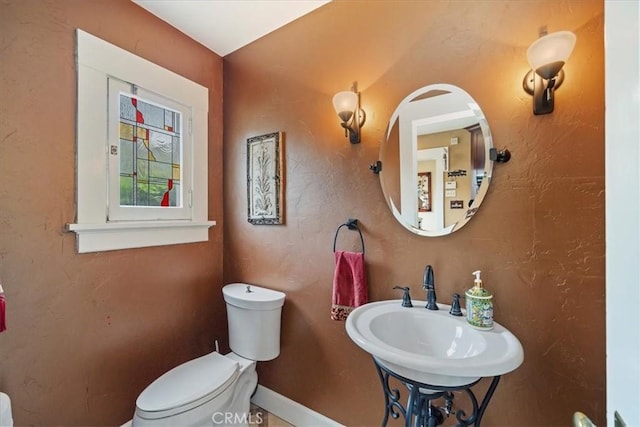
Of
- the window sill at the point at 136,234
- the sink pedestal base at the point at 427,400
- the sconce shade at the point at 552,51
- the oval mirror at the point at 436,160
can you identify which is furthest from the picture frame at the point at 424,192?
the window sill at the point at 136,234

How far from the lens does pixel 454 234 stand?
3.84ft

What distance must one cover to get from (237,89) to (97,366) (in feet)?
5.85

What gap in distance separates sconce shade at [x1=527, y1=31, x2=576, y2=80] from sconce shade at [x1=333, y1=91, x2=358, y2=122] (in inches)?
27.6

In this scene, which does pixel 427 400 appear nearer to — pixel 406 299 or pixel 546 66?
pixel 406 299

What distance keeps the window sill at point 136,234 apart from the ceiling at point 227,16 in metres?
Answer: 1.20

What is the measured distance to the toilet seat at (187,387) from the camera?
118 cm

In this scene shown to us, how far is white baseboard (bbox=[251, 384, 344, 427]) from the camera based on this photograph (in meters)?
1.54

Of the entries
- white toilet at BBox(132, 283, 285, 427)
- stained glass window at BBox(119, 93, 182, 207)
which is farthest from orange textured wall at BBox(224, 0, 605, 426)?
stained glass window at BBox(119, 93, 182, 207)

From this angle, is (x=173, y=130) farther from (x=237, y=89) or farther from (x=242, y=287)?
(x=242, y=287)

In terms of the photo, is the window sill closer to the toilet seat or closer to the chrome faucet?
the toilet seat

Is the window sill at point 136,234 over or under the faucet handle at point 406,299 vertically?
over

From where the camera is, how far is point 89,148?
1.33 m

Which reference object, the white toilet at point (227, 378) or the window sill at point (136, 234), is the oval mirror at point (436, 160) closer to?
the white toilet at point (227, 378)

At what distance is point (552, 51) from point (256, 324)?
1761 mm
